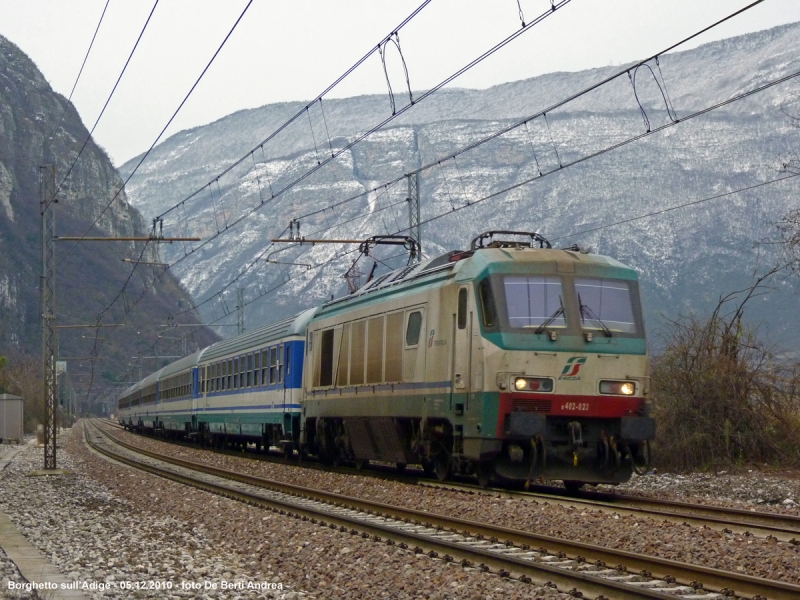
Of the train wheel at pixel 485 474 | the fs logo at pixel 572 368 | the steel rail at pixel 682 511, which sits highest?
the fs logo at pixel 572 368

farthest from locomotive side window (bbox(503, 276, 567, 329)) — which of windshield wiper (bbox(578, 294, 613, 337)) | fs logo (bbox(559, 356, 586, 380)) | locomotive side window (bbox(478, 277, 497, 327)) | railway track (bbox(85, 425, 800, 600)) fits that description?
railway track (bbox(85, 425, 800, 600))

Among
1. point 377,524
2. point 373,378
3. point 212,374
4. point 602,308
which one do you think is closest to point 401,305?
point 373,378

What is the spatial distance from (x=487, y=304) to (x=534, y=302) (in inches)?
26.2

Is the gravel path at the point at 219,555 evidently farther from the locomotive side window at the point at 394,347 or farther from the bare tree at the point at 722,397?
the bare tree at the point at 722,397

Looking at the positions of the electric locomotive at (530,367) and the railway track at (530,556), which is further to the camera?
the electric locomotive at (530,367)

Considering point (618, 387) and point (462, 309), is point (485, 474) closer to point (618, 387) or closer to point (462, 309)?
point (618, 387)

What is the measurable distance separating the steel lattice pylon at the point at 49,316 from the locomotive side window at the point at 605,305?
14.1 m

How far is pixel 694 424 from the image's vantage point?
837 inches

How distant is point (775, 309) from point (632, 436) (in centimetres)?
19399

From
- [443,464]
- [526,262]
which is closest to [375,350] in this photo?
[443,464]

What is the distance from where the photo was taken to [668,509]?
48.0 ft

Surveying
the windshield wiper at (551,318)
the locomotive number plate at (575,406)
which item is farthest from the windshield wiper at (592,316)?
the locomotive number plate at (575,406)

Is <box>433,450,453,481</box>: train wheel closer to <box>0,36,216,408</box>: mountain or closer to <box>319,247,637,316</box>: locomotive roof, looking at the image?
<box>319,247,637,316</box>: locomotive roof

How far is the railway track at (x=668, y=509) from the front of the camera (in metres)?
11.9
